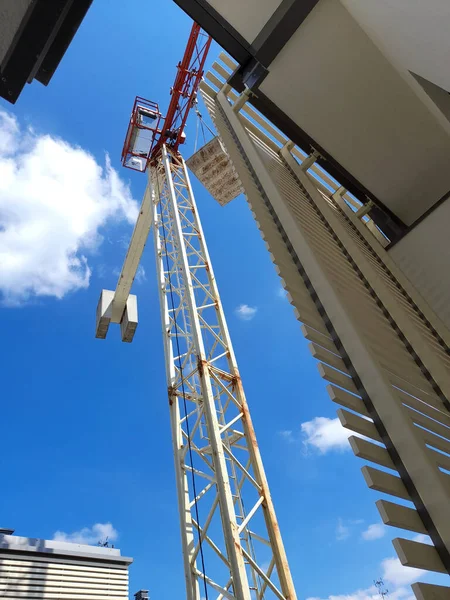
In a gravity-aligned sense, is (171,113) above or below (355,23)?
above

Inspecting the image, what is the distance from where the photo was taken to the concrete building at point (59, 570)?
9.53m

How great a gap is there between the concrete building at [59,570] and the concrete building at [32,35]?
1140 cm

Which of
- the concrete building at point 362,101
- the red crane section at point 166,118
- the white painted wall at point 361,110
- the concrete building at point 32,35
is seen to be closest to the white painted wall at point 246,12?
the concrete building at point 362,101

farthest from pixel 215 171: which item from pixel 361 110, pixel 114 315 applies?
pixel 361 110

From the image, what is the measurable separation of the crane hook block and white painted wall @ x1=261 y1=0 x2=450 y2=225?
32.3ft

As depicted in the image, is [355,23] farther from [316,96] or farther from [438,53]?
[438,53]

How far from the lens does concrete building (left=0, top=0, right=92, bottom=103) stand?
1.05 metres

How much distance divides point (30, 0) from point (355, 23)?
9.45ft

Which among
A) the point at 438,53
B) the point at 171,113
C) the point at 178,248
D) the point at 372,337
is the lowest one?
the point at 372,337

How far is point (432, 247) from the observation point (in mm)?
3428

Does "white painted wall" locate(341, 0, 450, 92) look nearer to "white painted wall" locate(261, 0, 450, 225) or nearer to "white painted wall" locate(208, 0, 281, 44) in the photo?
"white painted wall" locate(261, 0, 450, 225)

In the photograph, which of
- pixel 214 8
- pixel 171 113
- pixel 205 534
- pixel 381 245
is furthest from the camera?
pixel 171 113

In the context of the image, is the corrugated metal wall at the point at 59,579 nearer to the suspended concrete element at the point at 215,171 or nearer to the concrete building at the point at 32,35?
the suspended concrete element at the point at 215,171

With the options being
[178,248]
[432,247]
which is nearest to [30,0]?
[432,247]
